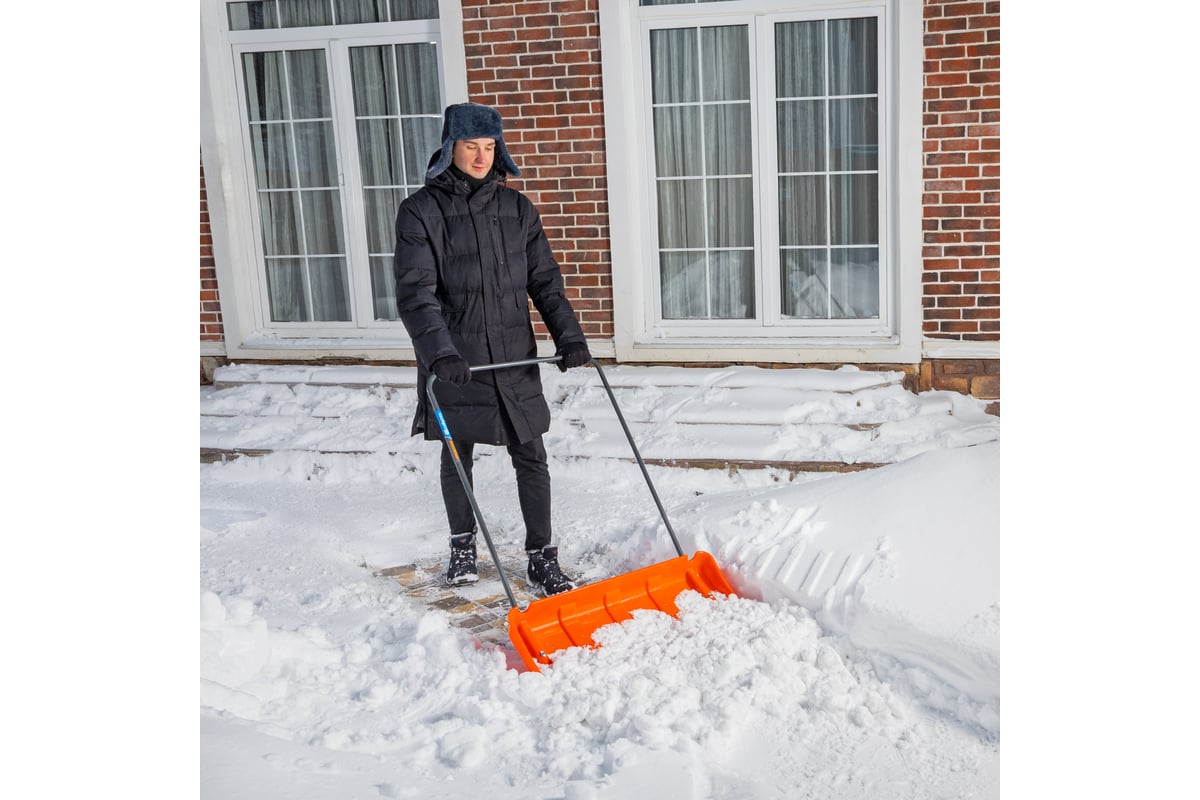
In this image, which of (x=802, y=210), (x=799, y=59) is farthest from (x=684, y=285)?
(x=799, y=59)

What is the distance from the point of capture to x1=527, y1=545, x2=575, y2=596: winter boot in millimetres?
4148

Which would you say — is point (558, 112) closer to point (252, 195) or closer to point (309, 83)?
point (309, 83)

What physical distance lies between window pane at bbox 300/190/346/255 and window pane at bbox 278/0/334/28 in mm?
1058

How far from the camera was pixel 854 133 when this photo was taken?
6066mm

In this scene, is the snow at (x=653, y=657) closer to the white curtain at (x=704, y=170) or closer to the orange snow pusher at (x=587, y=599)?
the orange snow pusher at (x=587, y=599)

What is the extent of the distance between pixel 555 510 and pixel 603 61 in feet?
8.78

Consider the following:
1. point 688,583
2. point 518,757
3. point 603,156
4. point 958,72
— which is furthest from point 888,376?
point 518,757

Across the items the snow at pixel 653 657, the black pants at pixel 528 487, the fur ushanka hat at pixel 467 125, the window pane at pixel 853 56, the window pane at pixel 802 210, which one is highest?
the window pane at pixel 853 56

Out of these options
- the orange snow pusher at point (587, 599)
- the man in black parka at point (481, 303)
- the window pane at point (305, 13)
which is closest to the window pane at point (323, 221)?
the window pane at point (305, 13)

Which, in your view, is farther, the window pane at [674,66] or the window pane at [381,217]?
the window pane at [381,217]

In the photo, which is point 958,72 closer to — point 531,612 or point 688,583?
point 688,583

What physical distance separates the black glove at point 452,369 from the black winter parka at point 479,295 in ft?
0.25

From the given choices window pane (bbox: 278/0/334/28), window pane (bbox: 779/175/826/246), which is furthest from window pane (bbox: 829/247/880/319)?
window pane (bbox: 278/0/334/28)

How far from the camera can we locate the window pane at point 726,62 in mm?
6137
